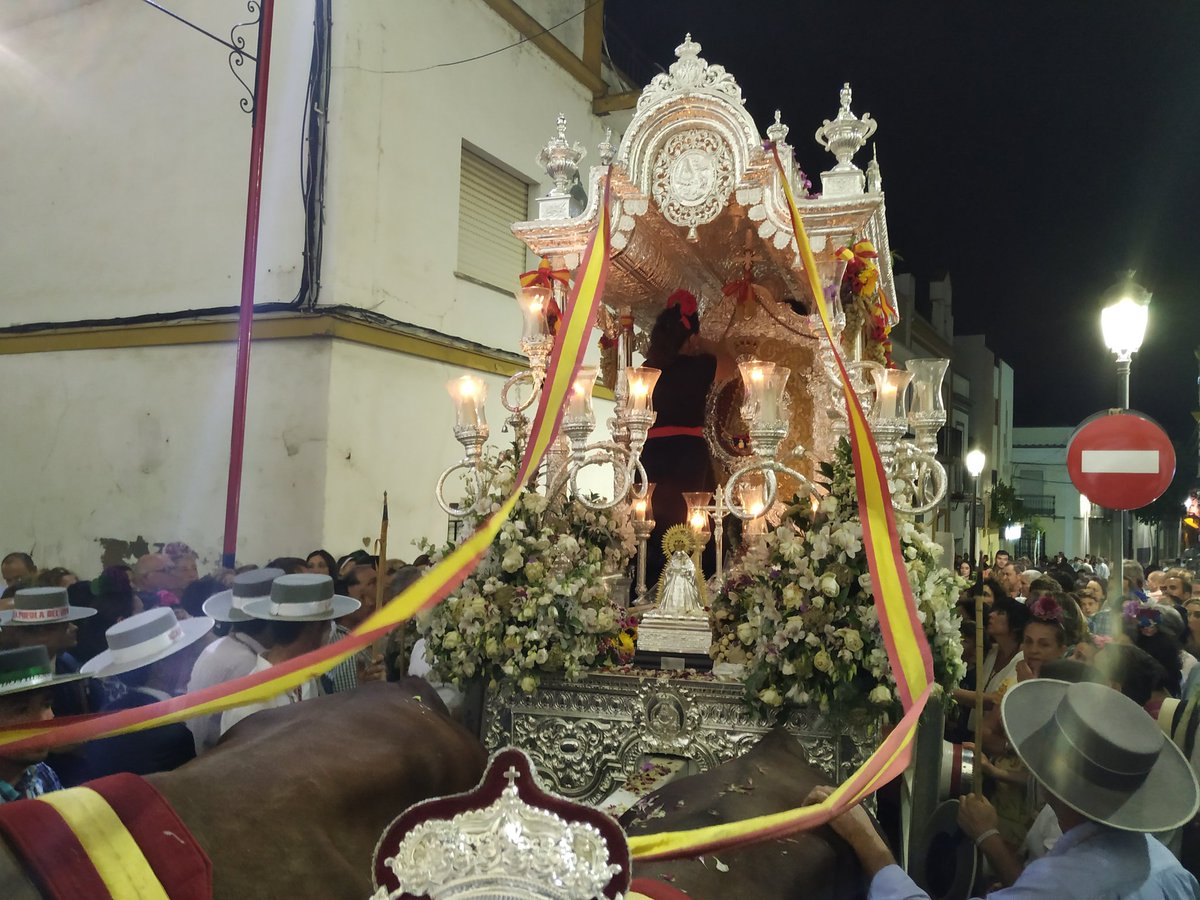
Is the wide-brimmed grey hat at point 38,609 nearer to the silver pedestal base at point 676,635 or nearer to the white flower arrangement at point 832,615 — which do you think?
the silver pedestal base at point 676,635

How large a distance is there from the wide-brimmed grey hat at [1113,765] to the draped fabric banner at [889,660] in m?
0.45

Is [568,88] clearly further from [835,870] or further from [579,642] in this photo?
[835,870]

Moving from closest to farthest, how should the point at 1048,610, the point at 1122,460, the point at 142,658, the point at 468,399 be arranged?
1. the point at 142,658
2. the point at 1048,610
3. the point at 468,399
4. the point at 1122,460

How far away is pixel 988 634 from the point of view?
5.19m

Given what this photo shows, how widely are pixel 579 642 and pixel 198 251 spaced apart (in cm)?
663

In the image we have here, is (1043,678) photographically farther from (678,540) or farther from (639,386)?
(639,386)

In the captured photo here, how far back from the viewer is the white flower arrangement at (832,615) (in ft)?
11.8

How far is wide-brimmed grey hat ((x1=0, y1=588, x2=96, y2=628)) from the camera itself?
3578 millimetres

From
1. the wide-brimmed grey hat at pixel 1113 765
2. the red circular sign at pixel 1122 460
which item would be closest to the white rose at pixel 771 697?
the wide-brimmed grey hat at pixel 1113 765

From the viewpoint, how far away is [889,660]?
11.3 ft

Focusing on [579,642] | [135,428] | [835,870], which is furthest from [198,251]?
[835,870]

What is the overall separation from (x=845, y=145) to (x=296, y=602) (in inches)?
141

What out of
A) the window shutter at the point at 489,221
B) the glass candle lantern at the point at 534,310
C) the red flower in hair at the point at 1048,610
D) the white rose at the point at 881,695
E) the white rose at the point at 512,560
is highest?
the window shutter at the point at 489,221

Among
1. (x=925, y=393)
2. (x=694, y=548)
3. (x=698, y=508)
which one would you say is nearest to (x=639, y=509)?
(x=698, y=508)
